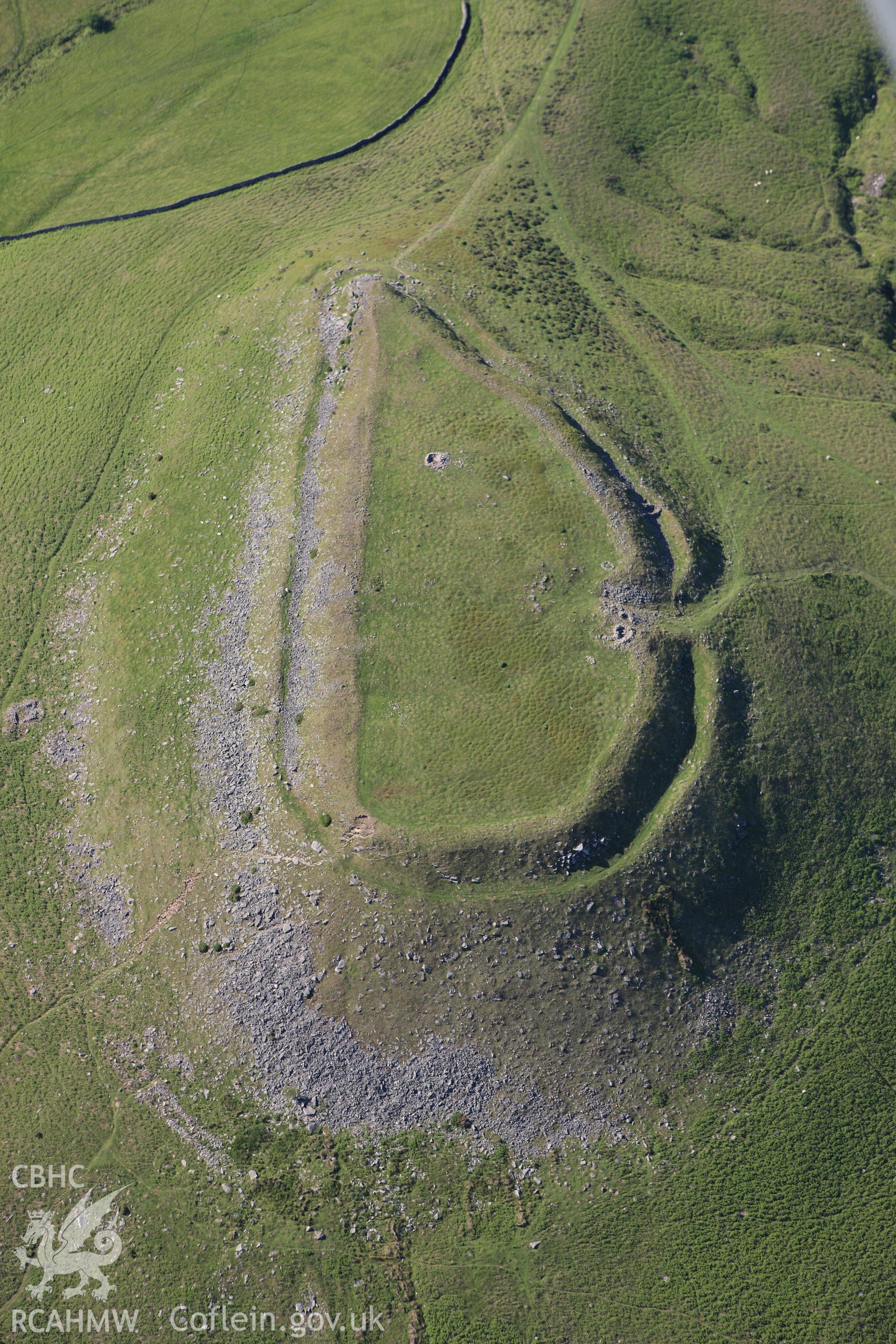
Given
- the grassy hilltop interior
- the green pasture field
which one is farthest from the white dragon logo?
the green pasture field

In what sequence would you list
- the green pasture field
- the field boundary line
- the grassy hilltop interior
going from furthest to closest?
the field boundary line
the green pasture field
the grassy hilltop interior

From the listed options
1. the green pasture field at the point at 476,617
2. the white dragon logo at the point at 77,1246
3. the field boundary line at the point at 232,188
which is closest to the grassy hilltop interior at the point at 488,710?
the green pasture field at the point at 476,617

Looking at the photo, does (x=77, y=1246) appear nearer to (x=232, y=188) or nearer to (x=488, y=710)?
(x=488, y=710)

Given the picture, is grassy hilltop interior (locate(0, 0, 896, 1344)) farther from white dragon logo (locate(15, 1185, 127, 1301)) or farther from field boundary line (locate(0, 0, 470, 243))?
field boundary line (locate(0, 0, 470, 243))

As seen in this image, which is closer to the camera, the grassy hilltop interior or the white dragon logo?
the grassy hilltop interior

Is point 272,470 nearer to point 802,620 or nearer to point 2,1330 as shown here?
point 802,620

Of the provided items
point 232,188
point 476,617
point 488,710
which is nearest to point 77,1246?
point 488,710

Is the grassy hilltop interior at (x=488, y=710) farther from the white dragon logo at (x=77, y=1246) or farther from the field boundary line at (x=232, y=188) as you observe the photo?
the field boundary line at (x=232, y=188)
